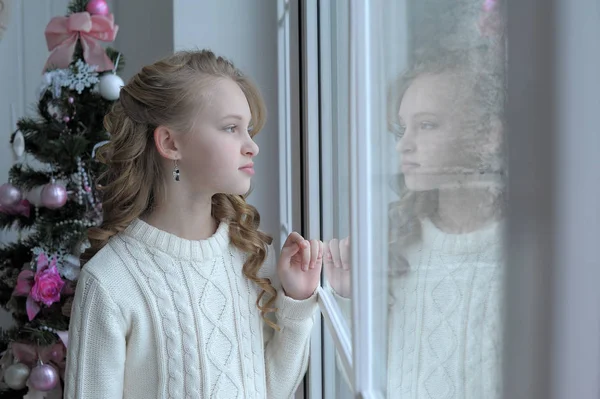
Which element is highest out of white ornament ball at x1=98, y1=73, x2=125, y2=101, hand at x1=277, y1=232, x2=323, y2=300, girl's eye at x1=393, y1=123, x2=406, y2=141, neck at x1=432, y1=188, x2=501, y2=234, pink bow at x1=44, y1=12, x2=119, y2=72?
pink bow at x1=44, y1=12, x2=119, y2=72

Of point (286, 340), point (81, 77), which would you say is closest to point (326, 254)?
point (286, 340)

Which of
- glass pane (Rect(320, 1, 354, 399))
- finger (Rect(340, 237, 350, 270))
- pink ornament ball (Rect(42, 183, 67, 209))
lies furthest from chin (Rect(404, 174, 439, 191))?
pink ornament ball (Rect(42, 183, 67, 209))

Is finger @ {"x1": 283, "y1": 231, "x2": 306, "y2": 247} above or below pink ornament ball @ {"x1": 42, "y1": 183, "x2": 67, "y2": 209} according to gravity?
below

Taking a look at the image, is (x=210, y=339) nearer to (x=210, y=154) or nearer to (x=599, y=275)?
(x=210, y=154)

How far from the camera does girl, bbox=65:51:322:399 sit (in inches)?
46.0

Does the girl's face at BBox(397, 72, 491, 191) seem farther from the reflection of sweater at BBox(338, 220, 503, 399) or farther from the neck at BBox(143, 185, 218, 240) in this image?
the neck at BBox(143, 185, 218, 240)

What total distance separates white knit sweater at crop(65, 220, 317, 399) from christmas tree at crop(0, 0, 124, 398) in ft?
3.62

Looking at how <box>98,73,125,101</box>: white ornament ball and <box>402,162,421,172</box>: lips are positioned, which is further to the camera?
<box>98,73,125,101</box>: white ornament ball

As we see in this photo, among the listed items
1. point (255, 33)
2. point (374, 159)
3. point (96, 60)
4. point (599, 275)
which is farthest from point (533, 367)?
point (96, 60)

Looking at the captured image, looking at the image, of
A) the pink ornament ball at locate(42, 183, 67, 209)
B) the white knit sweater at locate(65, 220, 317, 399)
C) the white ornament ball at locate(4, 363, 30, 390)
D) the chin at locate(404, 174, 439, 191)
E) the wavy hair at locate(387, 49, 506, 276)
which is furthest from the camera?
the white ornament ball at locate(4, 363, 30, 390)

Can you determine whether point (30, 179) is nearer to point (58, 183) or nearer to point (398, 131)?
point (58, 183)

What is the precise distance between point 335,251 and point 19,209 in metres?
1.50

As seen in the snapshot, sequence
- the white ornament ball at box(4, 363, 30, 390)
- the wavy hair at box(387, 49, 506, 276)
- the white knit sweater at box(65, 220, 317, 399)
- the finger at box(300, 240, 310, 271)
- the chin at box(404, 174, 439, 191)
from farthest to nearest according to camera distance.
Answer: the white ornament ball at box(4, 363, 30, 390) < the finger at box(300, 240, 310, 271) < the white knit sweater at box(65, 220, 317, 399) < the chin at box(404, 174, 439, 191) < the wavy hair at box(387, 49, 506, 276)

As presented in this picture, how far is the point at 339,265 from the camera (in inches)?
44.8
